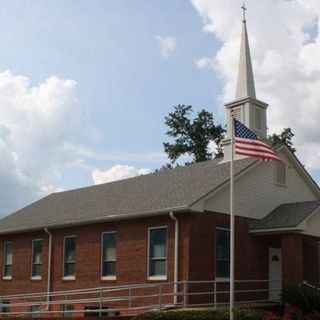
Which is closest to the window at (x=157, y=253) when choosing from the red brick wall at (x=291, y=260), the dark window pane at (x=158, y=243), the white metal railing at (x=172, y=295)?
the dark window pane at (x=158, y=243)

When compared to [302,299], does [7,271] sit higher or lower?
higher

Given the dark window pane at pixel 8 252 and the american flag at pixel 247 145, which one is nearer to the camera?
the american flag at pixel 247 145

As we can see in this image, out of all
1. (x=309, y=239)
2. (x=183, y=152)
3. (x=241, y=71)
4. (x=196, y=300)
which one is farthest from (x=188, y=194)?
(x=183, y=152)

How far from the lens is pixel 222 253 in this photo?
2288 centimetres

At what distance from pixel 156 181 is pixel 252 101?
5.65m

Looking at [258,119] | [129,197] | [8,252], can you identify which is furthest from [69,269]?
[258,119]

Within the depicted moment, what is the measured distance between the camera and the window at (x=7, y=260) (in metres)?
30.8

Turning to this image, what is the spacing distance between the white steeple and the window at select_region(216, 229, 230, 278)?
4509 mm

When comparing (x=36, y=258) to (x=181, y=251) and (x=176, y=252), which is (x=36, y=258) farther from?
(x=181, y=251)

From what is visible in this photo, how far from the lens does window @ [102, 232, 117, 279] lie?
24375 millimetres

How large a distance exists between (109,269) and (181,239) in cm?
438

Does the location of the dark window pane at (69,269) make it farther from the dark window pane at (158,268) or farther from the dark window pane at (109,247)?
the dark window pane at (158,268)

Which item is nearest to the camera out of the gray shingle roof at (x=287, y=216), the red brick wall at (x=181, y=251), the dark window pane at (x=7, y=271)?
the red brick wall at (x=181, y=251)

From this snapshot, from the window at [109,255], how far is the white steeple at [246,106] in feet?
20.2
